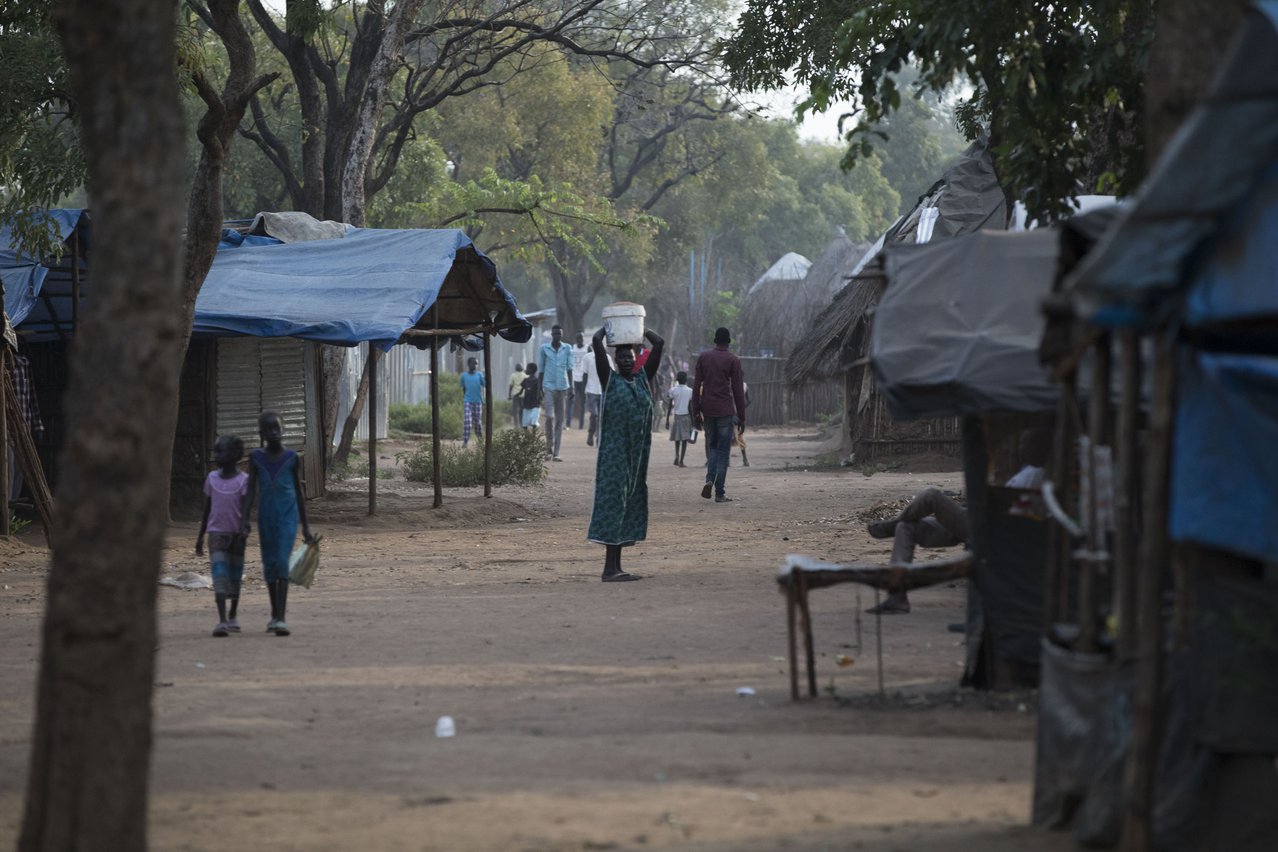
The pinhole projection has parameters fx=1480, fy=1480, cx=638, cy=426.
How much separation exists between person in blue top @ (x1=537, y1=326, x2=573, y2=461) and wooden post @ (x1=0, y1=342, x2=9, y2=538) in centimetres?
1251

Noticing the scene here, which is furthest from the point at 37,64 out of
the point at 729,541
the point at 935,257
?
the point at 935,257

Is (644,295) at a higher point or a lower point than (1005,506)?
higher

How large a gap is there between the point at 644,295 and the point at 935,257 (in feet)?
172

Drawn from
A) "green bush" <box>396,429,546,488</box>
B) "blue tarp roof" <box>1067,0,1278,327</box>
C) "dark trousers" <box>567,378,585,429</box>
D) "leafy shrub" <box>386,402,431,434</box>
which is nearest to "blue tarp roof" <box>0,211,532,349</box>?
"green bush" <box>396,429,546,488</box>

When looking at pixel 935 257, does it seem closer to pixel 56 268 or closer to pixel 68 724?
pixel 68 724

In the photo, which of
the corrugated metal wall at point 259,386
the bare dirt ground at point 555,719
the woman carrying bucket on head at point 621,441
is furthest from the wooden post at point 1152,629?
the corrugated metal wall at point 259,386

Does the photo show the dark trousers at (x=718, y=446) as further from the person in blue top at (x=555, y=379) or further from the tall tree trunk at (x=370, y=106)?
the person in blue top at (x=555, y=379)

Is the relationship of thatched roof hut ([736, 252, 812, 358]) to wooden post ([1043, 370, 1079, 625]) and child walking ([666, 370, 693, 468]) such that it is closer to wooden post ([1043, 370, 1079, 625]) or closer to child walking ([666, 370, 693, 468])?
child walking ([666, 370, 693, 468])

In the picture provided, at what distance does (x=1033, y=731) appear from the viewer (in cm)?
629

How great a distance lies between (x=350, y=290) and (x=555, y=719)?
9.39 metres

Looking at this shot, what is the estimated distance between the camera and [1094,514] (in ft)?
15.3

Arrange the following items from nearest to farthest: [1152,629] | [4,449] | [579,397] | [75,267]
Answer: [1152,629]
[4,449]
[75,267]
[579,397]

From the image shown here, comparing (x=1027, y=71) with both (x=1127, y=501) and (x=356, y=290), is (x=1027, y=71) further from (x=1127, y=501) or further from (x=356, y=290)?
(x=356, y=290)

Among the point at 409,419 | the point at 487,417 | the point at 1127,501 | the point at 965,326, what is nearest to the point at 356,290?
the point at 487,417
